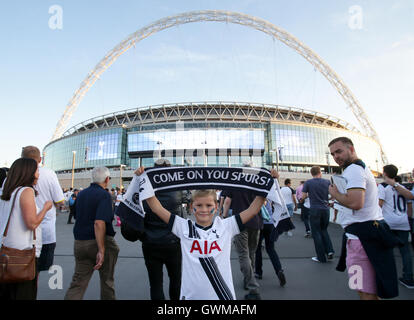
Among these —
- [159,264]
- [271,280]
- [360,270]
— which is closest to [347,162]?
[360,270]

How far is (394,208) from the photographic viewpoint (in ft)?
13.1

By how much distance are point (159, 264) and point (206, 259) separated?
0.93 m

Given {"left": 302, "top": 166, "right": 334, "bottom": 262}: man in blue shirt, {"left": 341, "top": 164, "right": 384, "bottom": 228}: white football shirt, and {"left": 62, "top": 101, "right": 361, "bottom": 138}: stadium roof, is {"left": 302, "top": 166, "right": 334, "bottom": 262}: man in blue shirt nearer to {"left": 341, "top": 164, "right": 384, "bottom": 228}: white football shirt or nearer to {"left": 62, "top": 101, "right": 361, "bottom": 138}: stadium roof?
{"left": 341, "top": 164, "right": 384, "bottom": 228}: white football shirt

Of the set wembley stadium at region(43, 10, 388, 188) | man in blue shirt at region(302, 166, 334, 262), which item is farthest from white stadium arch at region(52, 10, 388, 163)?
man in blue shirt at region(302, 166, 334, 262)

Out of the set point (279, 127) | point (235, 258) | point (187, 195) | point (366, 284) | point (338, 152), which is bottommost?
point (235, 258)

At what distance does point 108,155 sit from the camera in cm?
6178

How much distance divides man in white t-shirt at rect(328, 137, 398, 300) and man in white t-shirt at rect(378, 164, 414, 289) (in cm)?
214

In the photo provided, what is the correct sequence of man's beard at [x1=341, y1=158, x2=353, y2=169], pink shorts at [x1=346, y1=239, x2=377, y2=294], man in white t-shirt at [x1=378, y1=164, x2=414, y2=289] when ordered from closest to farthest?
pink shorts at [x1=346, y1=239, x2=377, y2=294] < man's beard at [x1=341, y1=158, x2=353, y2=169] < man in white t-shirt at [x1=378, y1=164, x2=414, y2=289]

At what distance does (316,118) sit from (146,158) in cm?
5462

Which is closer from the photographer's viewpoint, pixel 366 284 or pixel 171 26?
pixel 366 284

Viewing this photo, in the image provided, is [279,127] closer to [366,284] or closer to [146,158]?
[146,158]

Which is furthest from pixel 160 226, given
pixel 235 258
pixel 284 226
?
pixel 235 258

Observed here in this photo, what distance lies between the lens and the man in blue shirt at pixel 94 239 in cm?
261

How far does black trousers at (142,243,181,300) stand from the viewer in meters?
2.53
